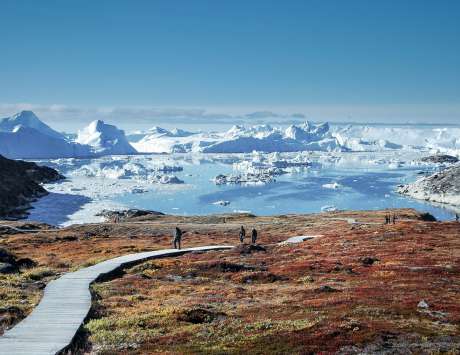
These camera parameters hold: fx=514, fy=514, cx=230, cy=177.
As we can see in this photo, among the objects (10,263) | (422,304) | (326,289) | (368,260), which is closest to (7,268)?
(10,263)

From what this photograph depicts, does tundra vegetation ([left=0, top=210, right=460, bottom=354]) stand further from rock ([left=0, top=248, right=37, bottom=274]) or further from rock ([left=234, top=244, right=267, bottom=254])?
rock ([left=0, top=248, right=37, bottom=274])

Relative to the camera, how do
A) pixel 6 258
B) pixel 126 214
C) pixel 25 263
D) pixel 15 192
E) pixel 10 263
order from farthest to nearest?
1. pixel 15 192
2. pixel 126 214
3. pixel 25 263
4. pixel 6 258
5. pixel 10 263


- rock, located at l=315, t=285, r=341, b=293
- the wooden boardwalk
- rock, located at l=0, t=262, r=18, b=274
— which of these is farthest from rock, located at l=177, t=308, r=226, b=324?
rock, located at l=0, t=262, r=18, b=274

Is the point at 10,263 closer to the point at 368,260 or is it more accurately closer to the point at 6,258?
the point at 6,258

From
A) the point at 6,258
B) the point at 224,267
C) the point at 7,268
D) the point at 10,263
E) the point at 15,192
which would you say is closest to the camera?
the point at 7,268

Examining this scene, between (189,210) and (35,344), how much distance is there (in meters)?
144

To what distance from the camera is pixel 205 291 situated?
2867 centimetres

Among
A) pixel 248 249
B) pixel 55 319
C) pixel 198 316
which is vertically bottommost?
pixel 248 249

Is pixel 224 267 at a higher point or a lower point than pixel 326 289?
lower

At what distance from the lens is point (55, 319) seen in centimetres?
2064

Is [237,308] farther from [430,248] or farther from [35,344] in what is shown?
[430,248]

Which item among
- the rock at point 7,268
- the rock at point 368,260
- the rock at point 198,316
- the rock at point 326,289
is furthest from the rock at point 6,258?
the rock at point 368,260

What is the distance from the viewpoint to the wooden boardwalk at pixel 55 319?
1702 cm

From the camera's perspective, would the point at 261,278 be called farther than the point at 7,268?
No
